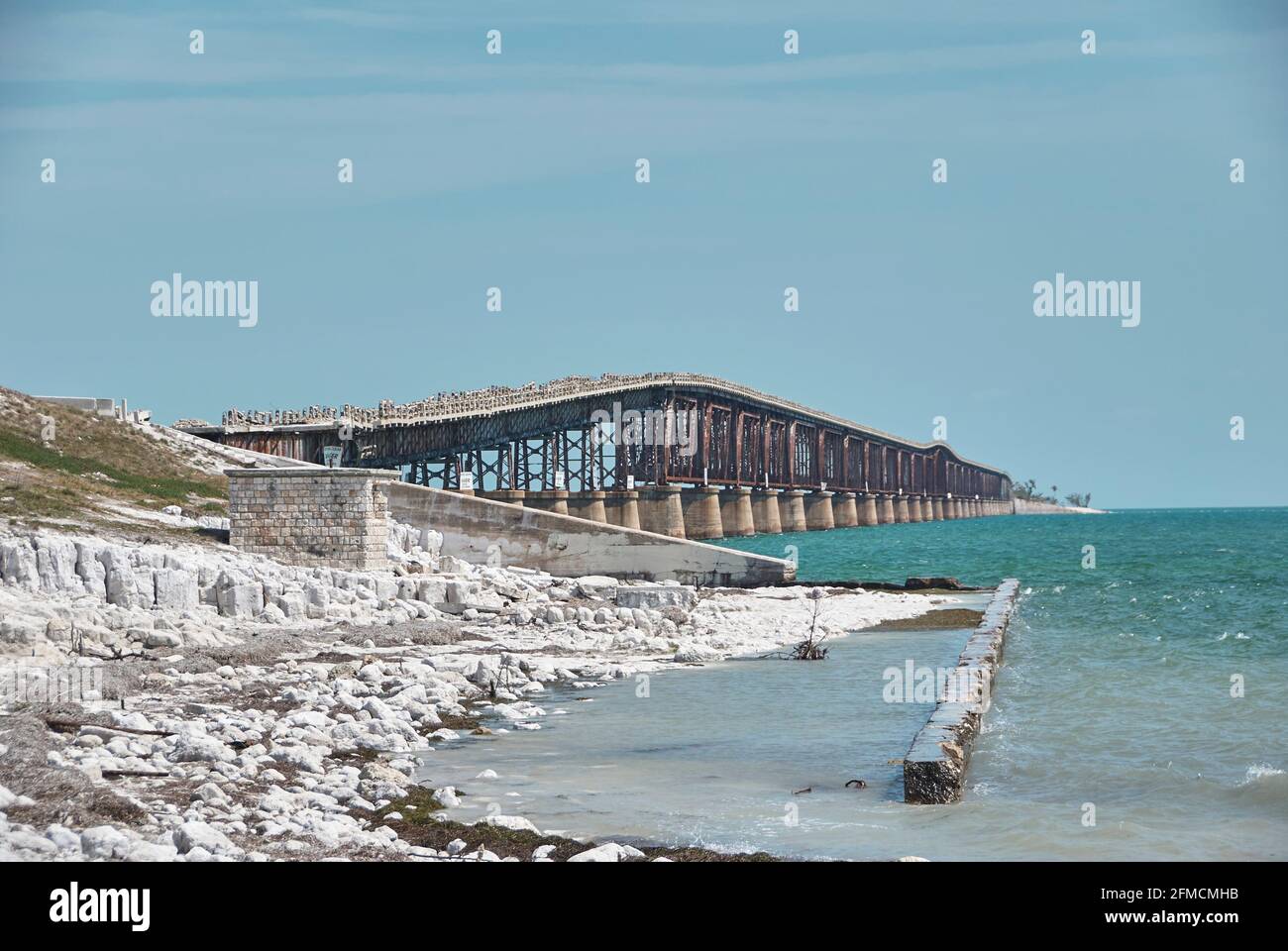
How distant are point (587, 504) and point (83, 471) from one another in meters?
59.6

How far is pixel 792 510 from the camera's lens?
136125 millimetres

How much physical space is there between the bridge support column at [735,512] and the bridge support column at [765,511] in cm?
515

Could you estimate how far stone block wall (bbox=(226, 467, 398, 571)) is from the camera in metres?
29.7

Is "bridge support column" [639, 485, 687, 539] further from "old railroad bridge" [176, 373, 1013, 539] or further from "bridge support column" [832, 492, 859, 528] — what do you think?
"bridge support column" [832, 492, 859, 528]

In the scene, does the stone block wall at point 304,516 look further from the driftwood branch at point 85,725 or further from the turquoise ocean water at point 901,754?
the driftwood branch at point 85,725

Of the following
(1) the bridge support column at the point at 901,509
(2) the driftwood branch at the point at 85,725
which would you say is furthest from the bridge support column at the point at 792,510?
(2) the driftwood branch at the point at 85,725

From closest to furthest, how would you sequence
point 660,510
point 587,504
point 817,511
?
1. point 587,504
2. point 660,510
3. point 817,511

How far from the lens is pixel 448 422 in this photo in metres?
77.5

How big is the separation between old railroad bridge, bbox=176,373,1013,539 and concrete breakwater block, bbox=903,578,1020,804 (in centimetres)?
1706

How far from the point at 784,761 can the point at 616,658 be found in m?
9.46

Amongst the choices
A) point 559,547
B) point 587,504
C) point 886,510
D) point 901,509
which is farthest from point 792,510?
point 559,547

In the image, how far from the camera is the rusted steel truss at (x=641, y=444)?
69.5m

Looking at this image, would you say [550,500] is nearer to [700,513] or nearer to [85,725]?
[700,513]

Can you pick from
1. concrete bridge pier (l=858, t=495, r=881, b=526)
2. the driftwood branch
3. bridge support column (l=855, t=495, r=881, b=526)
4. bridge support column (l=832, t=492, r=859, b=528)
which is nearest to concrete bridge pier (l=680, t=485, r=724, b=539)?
bridge support column (l=832, t=492, r=859, b=528)
